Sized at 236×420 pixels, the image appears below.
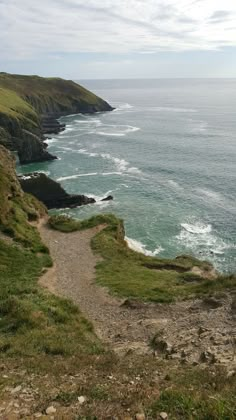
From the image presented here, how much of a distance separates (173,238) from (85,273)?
877 inches

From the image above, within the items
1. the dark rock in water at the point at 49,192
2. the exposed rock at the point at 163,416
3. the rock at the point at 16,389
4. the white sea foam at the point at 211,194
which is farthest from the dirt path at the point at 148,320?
the white sea foam at the point at 211,194

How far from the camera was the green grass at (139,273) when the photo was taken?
1190 inches

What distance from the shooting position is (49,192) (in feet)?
224

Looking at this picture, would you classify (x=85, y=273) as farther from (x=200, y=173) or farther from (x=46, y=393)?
(x=200, y=173)

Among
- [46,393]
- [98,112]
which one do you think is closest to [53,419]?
[46,393]

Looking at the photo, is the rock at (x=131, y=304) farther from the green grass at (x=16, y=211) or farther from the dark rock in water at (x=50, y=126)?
the dark rock in water at (x=50, y=126)

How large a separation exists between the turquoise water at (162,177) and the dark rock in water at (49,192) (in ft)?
8.15

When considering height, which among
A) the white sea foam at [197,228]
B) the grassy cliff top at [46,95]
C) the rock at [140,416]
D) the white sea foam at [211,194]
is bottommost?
the white sea foam at [197,228]

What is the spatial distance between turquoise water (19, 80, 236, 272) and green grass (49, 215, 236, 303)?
284 inches

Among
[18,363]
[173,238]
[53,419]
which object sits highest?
[53,419]

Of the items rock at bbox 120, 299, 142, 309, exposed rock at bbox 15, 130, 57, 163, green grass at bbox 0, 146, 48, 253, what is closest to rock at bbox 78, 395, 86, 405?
rock at bbox 120, 299, 142, 309

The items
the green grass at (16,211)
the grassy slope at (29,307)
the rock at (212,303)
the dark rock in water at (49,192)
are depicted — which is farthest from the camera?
the dark rock in water at (49,192)

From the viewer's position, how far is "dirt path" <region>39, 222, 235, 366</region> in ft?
63.3

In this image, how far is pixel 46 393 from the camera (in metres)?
13.3
